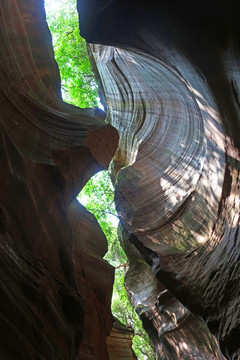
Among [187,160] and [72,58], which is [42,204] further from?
[72,58]

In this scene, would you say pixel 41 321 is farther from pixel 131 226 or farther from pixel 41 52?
pixel 41 52

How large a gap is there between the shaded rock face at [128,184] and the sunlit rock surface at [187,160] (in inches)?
0.9

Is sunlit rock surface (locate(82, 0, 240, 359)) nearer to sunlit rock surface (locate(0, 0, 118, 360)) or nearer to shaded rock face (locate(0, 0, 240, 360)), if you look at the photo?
shaded rock face (locate(0, 0, 240, 360))

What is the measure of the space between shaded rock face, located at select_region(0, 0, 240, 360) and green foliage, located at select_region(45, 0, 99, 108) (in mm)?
8442

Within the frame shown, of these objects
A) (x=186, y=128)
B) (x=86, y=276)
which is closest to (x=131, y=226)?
(x=86, y=276)

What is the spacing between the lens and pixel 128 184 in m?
7.31

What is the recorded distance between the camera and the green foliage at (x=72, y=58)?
647 inches

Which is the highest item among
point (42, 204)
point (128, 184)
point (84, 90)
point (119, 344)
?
point (84, 90)

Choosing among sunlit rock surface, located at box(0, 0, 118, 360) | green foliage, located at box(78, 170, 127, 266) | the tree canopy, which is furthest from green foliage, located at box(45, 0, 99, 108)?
sunlit rock surface, located at box(0, 0, 118, 360)

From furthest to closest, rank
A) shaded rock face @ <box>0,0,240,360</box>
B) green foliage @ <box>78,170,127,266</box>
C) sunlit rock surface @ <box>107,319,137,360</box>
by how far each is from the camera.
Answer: green foliage @ <box>78,170,127,266</box> → sunlit rock surface @ <box>107,319,137,360</box> → shaded rock face @ <box>0,0,240,360</box>

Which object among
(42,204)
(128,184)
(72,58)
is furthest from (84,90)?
(42,204)

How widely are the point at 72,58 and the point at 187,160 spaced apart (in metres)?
11.8

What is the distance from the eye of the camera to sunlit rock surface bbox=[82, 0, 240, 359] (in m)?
4.75

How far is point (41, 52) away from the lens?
5.65 metres
